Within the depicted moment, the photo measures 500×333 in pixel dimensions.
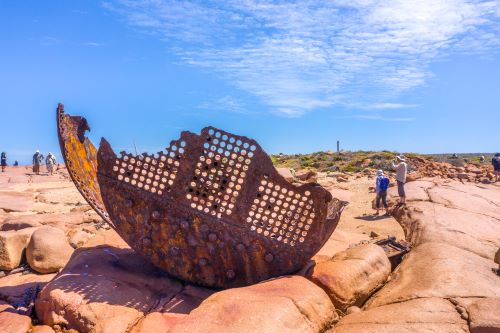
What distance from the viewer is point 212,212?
429cm

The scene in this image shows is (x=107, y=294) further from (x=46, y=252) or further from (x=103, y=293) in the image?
(x=46, y=252)

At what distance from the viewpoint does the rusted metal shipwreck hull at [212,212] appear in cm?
420

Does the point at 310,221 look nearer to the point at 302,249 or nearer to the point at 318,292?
the point at 302,249

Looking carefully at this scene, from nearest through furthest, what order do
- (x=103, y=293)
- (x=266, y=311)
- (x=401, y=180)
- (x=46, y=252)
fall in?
(x=266, y=311) → (x=103, y=293) → (x=46, y=252) → (x=401, y=180)

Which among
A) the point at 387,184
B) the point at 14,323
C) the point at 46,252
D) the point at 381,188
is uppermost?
the point at 387,184

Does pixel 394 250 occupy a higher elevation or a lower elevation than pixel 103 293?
higher

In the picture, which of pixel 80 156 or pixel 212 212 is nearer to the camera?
pixel 212 212

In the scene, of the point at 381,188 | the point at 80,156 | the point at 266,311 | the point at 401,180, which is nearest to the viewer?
the point at 266,311

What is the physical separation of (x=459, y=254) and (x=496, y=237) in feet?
7.53

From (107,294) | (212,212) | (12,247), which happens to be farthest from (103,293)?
(12,247)

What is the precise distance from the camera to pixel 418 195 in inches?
419

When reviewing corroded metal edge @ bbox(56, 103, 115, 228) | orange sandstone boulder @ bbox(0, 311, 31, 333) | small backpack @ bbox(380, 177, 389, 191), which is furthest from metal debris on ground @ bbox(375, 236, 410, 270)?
orange sandstone boulder @ bbox(0, 311, 31, 333)

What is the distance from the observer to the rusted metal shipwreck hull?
4203 millimetres

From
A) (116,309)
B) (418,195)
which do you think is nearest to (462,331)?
(116,309)
